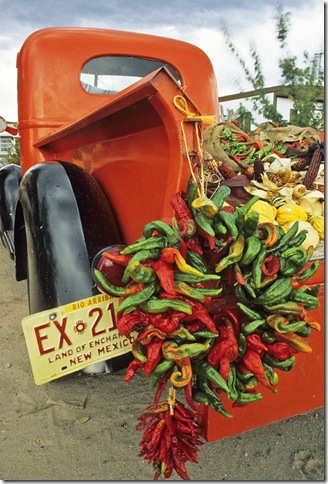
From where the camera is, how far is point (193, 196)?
125cm

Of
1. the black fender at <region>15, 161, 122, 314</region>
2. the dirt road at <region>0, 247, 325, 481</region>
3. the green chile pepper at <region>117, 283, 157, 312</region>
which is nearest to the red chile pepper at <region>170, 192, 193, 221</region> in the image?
the green chile pepper at <region>117, 283, 157, 312</region>

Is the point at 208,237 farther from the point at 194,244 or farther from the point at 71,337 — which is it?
the point at 71,337

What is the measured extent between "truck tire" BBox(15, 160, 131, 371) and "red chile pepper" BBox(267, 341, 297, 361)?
802 mm

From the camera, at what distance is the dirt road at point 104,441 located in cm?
184

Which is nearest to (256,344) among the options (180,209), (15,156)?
(180,209)

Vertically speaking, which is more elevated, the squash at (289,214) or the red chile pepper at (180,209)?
the red chile pepper at (180,209)

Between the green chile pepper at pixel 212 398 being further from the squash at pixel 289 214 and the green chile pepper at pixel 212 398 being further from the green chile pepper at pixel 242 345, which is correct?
the squash at pixel 289 214

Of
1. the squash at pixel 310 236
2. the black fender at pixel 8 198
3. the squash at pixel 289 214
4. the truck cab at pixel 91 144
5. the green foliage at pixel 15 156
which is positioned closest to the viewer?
the truck cab at pixel 91 144

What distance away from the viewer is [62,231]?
6.14 ft

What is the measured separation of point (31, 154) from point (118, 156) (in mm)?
1560

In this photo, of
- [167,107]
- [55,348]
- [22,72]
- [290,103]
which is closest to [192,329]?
[55,348]

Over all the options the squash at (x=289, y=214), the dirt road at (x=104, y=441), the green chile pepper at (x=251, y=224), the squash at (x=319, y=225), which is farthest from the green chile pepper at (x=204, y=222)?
the dirt road at (x=104, y=441)

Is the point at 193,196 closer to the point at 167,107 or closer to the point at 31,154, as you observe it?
the point at 167,107

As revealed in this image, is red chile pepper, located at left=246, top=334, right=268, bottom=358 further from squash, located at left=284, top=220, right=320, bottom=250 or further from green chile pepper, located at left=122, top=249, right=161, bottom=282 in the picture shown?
squash, located at left=284, top=220, right=320, bottom=250
